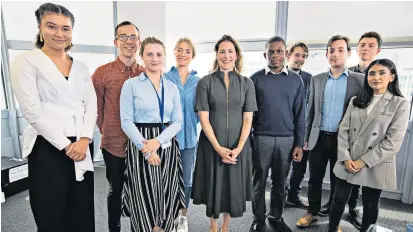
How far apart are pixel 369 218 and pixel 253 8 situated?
2591 millimetres

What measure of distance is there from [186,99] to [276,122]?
0.73 meters

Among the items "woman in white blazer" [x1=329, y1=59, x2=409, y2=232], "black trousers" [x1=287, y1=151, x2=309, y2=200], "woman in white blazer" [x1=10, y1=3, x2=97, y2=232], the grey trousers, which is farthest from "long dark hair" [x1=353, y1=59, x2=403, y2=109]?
"woman in white blazer" [x1=10, y1=3, x2=97, y2=232]

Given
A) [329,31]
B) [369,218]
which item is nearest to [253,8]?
[329,31]

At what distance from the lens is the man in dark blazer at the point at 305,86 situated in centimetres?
256

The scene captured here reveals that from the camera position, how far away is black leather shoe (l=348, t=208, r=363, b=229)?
2.27 meters

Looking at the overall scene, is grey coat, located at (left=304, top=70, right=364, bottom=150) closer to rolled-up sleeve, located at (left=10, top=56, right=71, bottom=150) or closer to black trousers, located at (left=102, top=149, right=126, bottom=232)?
black trousers, located at (left=102, top=149, right=126, bottom=232)

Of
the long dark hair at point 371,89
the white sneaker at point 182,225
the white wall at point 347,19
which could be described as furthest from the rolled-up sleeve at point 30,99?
the white wall at point 347,19

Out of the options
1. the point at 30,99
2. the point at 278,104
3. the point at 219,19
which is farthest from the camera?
the point at 219,19

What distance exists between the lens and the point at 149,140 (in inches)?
64.1

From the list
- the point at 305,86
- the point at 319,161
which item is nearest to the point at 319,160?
the point at 319,161

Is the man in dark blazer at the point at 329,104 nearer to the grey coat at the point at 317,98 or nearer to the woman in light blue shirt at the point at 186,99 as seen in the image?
the grey coat at the point at 317,98

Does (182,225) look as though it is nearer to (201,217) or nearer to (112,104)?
(201,217)

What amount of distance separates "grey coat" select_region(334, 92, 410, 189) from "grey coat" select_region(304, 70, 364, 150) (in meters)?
0.28

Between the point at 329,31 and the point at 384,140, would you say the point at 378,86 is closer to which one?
the point at 384,140
